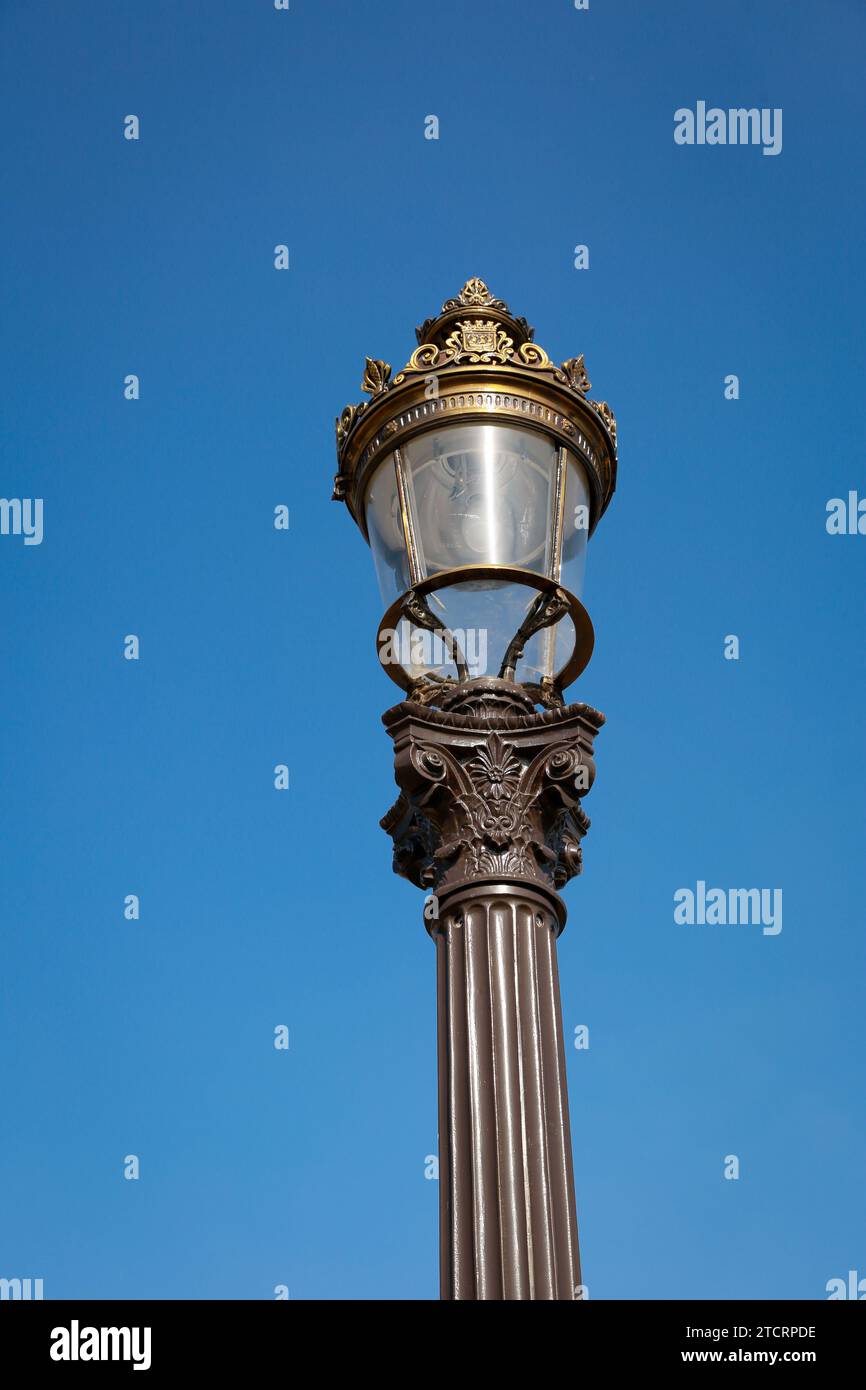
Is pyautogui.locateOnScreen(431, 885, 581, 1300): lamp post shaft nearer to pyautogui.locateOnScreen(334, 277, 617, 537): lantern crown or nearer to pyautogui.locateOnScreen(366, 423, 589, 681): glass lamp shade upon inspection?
pyautogui.locateOnScreen(366, 423, 589, 681): glass lamp shade

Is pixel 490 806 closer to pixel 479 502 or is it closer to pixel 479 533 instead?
pixel 479 533

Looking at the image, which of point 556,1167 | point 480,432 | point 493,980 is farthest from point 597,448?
point 556,1167

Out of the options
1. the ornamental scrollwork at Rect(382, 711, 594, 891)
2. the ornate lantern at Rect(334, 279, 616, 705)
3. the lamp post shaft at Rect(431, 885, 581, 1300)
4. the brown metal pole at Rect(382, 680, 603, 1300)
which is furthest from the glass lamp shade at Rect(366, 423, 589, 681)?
the lamp post shaft at Rect(431, 885, 581, 1300)

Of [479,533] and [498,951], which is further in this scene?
[479,533]

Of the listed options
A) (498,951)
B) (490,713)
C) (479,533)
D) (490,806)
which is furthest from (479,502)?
(498,951)

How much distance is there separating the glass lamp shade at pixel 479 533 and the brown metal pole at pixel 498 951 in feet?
1.51

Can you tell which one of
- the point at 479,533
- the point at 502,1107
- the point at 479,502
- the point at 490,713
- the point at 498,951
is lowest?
the point at 502,1107

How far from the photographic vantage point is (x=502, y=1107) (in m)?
9.14

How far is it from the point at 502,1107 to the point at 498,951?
0.82 meters
